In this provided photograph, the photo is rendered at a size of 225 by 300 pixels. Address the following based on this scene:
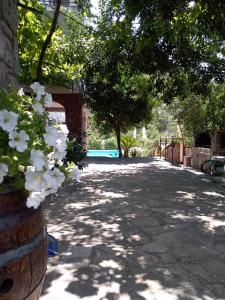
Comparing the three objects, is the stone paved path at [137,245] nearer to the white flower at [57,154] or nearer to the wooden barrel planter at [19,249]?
the wooden barrel planter at [19,249]

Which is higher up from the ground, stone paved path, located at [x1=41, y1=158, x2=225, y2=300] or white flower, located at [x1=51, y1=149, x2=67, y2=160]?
white flower, located at [x1=51, y1=149, x2=67, y2=160]

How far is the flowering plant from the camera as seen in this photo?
1.61 meters

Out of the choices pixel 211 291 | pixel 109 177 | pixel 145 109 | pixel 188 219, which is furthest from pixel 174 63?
pixel 145 109

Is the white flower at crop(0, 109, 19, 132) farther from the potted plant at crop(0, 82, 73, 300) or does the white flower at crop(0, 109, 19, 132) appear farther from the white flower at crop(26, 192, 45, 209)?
the white flower at crop(26, 192, 45, 209)

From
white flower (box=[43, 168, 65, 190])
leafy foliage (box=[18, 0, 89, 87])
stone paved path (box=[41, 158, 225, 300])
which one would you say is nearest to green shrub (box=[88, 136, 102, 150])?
leafy foliage (box=[18, 0, 89, 87])

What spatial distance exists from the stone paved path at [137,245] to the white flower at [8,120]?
2.08 meters

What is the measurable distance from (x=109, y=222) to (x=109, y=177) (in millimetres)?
5543

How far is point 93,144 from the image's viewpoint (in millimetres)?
33250

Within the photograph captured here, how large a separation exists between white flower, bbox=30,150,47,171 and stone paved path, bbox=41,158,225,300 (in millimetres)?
1995

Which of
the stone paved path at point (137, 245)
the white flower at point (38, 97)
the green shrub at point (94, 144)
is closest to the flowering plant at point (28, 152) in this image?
the white flower at point (38, 97)

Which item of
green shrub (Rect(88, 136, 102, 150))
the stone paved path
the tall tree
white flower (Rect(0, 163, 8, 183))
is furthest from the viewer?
green shrub (Rect(88, 136, 102, 150))

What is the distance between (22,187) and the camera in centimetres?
167

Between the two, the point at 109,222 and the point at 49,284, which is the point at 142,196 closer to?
the point at 109,222

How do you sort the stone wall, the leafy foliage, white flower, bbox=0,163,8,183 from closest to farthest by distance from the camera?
white flower, bbox=0,163,8,183 → the stone wall → the leafy foliage
